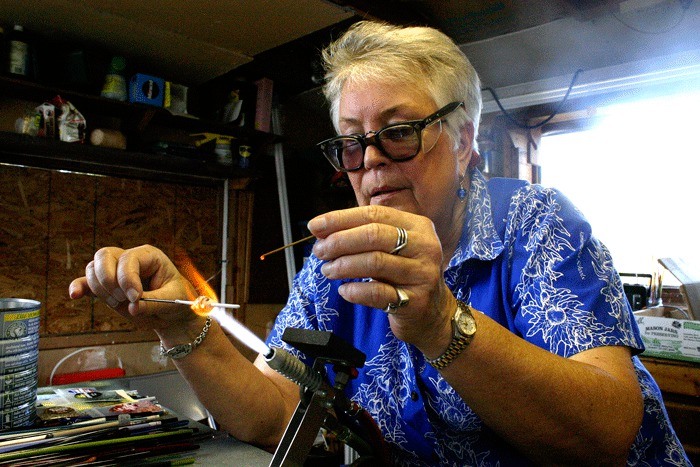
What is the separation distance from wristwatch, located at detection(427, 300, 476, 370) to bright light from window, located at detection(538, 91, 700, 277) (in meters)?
3.02

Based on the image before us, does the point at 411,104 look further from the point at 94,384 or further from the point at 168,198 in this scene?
the point at 168,198

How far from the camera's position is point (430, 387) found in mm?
1229

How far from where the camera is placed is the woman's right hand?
3.53 ft

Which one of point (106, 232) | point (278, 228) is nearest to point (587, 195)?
point (278, 228)

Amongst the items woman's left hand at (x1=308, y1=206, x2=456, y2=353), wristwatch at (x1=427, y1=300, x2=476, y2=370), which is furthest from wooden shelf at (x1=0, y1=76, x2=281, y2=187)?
wristwatch at (x1=427, y1=300, x2=476, y2=370)

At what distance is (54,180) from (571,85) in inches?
135

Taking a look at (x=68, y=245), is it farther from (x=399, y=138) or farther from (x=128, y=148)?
(x=399, y=138)

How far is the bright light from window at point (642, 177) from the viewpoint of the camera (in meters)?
3.28

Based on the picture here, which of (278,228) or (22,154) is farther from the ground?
(22,154)

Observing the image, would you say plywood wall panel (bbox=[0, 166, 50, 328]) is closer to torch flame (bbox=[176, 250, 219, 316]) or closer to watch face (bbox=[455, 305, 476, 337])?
torch flame (bbox=[176, 250, 219, 316])

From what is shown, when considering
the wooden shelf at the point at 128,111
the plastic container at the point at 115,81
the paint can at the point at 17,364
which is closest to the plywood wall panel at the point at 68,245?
the wooden shelf at the point at 128,111

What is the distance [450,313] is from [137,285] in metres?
0.65

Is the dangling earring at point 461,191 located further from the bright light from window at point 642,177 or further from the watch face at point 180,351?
the bright light from window at point 642,177

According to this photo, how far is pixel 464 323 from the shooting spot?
831 millimetres
